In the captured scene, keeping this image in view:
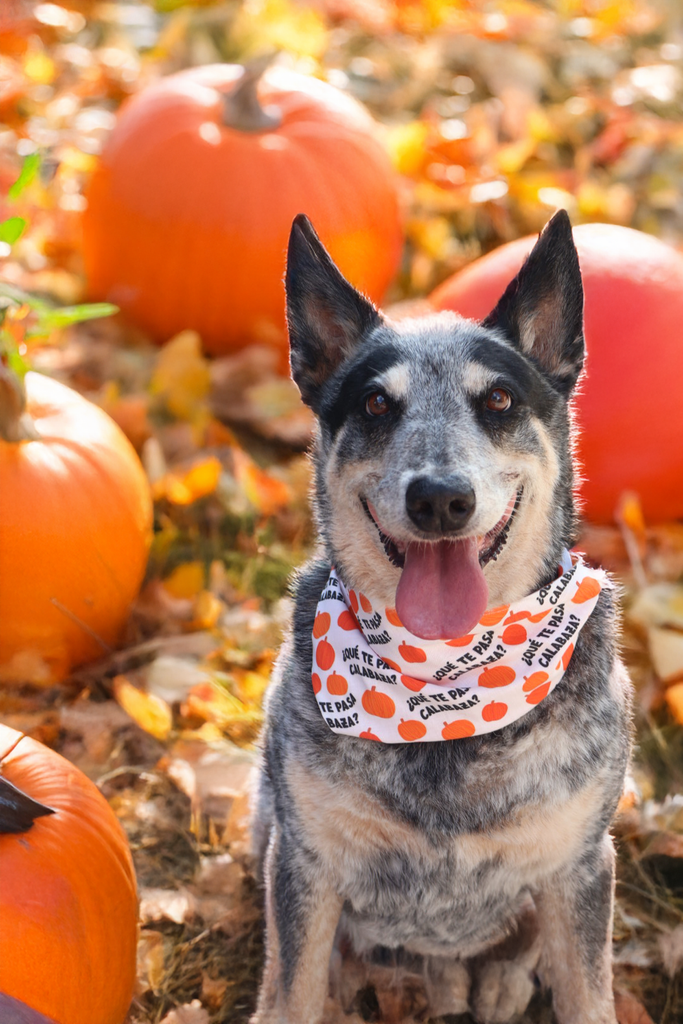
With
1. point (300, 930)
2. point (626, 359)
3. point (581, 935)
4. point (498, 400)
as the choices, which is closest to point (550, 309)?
point (498, 400)

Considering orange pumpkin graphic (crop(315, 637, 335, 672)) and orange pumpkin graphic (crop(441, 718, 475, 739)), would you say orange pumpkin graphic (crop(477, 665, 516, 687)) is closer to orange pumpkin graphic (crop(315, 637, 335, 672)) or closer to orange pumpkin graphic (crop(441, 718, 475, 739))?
orange pumpkin graphic (crop(441, 718, 475, 739))

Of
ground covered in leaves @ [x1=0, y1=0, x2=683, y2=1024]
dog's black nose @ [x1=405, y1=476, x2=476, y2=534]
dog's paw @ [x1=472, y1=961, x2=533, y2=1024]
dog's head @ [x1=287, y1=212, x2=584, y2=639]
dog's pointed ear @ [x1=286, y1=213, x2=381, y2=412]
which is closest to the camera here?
dog's black nose @ [x1=405, y1=476, x2=476, y2=534]

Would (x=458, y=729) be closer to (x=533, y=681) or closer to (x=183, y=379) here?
(x=533, y=681)

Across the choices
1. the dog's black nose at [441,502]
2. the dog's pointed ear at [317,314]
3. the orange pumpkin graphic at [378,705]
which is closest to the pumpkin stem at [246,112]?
the dog's pointed ear at [317,314]

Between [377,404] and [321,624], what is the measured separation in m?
0.53

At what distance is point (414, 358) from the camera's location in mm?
2324

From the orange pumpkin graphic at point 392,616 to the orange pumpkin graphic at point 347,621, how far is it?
0.11m

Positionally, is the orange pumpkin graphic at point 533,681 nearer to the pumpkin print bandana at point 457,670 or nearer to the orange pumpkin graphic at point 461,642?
the pumpkin print bandana at point 457,670

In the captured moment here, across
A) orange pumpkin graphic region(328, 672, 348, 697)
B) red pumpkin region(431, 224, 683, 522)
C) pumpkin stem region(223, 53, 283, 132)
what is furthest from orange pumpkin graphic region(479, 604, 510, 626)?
pumpkin stem region(223, 53, 283, 132)

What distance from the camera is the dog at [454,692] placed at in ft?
7.00

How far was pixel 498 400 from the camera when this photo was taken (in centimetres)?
224

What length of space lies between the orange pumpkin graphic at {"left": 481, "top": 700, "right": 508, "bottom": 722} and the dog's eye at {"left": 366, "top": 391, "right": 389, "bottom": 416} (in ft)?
2.23

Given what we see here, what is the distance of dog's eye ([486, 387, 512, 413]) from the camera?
2.24m

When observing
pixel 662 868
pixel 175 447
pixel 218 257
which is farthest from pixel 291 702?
pixel 218 257
